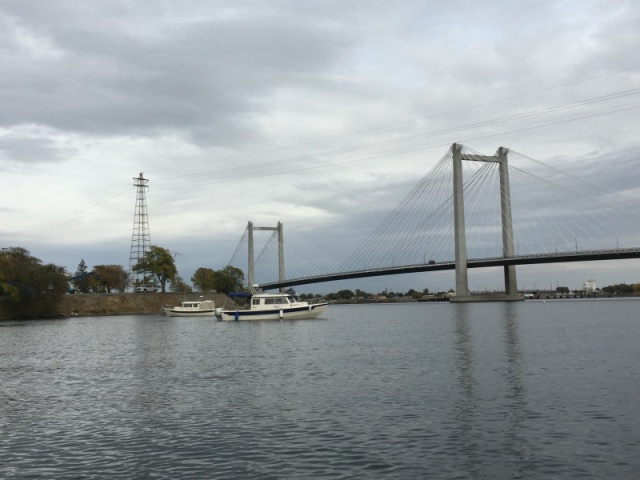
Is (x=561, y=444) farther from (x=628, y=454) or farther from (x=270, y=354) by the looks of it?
(x=270, y=354)

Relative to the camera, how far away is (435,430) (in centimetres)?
1431

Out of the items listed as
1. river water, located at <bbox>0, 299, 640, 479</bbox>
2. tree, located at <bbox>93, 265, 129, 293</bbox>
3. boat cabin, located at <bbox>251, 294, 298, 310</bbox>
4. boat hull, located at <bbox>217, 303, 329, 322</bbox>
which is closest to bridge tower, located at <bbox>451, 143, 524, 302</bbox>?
boat hull, located at <bbox>217, 303, 329, 322</bbox>

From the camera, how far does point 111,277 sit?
14450 cm

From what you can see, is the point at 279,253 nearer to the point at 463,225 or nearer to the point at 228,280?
the point at 228,280

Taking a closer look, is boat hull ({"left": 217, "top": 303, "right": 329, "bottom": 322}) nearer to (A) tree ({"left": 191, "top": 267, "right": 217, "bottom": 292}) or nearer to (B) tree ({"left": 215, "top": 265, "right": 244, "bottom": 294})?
(B) tree ({"left": 215, "top": 265, "right": 244, "bottom": 294})

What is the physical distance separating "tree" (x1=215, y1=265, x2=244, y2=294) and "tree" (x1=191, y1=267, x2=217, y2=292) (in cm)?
330

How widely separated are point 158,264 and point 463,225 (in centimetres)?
5605

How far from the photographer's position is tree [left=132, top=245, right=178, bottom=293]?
114m

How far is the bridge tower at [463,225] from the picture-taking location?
3686 inches

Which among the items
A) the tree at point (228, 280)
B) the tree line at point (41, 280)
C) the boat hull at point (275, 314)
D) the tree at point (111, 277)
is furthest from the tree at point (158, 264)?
the boat hull at point (275, 314)

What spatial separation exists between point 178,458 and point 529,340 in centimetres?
2843

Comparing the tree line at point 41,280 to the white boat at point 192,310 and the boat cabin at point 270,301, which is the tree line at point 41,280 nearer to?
the white boat at point 192,310

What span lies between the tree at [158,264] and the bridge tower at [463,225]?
172ft

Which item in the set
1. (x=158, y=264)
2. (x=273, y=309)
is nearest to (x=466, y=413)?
(x=273, y=309)
